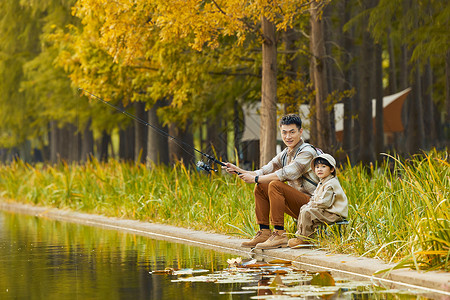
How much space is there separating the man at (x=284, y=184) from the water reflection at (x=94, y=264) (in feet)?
2.21

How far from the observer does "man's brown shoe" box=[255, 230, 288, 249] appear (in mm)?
12672

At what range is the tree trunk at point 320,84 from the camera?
20781mm

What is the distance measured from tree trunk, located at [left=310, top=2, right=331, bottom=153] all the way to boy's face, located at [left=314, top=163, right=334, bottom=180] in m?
8.61

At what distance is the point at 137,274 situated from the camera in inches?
433

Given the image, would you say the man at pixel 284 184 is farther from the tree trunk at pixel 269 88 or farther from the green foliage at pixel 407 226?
the tree trunk at pixel 269 88

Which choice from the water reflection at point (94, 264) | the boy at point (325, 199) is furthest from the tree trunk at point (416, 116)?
the boy at point (325, 199)

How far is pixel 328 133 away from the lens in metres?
21.2

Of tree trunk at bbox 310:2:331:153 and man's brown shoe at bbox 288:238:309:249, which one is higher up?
tree trunk at bbox 310:2:331:153

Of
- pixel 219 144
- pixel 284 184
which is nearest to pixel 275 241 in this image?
pixel 284 184

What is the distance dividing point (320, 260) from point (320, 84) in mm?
9861

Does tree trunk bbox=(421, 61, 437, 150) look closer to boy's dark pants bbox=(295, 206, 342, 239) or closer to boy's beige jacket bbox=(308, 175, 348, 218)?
boy's dark pants bbox=(295, 206, 342, 239)

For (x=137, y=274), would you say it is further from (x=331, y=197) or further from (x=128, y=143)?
(x=128, y=143)

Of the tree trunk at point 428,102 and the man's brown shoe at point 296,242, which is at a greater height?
the tree trunk at point 428,102

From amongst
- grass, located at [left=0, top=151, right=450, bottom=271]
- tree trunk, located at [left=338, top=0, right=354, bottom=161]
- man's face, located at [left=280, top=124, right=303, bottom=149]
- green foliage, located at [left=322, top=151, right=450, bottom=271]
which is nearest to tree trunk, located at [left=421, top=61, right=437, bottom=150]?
tree trunk, located at [left=338, top=0, right=354, bottom=161]
